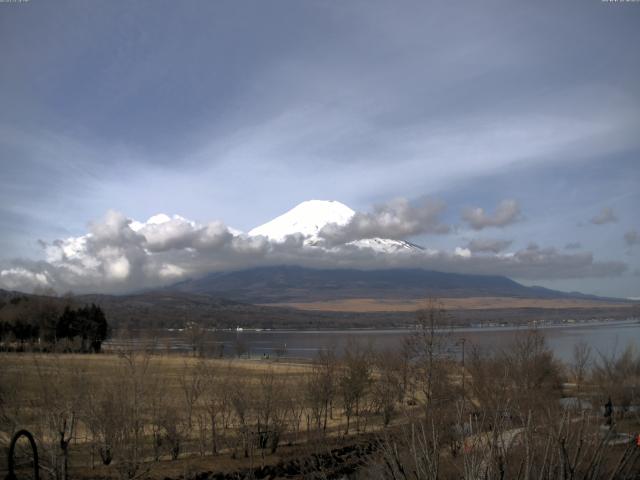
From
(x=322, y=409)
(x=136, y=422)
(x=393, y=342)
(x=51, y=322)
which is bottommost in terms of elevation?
(x=393, y=342)

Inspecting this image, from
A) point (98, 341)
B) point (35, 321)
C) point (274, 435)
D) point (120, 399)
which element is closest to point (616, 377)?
point (274, 435)

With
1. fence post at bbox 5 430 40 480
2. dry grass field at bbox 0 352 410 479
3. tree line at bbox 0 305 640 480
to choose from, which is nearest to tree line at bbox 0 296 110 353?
tree line at bbox 0 305 640 480

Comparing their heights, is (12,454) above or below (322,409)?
above

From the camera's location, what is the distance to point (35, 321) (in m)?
88.1

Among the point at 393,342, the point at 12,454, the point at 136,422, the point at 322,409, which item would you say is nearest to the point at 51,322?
the point at 393,342

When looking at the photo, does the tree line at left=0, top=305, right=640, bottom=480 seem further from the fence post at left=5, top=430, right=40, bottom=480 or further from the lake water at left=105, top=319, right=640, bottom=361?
the fence post at left=5, top=430, right=40, bottom=480

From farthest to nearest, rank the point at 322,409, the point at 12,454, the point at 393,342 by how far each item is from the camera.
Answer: the point at 393,342
the point at 322,409
the point at 12,454

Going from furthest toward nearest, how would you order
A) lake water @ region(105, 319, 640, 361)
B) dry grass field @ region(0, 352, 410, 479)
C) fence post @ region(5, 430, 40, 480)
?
1. lake water @ region(105, 319, 640, 361)
2. dry grass field @ region(0, 352, 410, 479)
3. fence post @ region(5, 430, 40, 480)

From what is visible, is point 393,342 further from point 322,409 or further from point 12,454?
point 12,454

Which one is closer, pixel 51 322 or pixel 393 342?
pixel 51 322

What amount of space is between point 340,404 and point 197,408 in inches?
346

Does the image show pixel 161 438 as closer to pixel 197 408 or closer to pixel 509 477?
pixel 197 408

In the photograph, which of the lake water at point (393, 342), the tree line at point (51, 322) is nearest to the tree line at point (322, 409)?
the lake water at point (393, 342)

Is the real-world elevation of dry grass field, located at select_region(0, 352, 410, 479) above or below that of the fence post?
below
